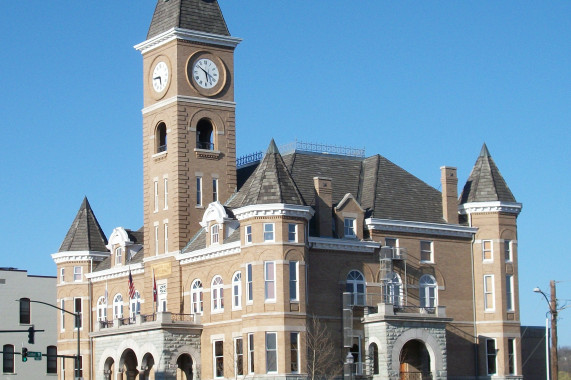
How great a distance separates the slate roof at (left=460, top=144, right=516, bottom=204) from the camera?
7938 cm

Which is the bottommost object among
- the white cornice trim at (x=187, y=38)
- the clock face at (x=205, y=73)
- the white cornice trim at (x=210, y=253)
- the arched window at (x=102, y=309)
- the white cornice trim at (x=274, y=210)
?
the arched window at (x=102, y=309)

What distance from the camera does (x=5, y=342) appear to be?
105312 millimetres

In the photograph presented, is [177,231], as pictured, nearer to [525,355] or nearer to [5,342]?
[525,355]

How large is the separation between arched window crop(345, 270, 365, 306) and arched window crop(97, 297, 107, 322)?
2269cm

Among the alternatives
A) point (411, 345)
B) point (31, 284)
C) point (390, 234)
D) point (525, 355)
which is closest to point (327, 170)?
point (390, 234)

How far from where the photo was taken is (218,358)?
7638cm

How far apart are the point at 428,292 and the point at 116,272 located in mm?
23972

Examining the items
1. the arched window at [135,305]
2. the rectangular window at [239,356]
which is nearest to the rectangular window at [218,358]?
the rectangular window at [239,356]

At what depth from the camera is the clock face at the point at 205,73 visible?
8088 cm

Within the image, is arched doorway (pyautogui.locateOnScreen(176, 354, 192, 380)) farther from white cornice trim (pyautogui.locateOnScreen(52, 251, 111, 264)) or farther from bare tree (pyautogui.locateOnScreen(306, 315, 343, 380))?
white cornice trim (pyautogui.locateOnScreen(52, 251, 111, 264))

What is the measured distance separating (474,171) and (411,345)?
13808mm

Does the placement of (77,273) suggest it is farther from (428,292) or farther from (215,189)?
(428,292)

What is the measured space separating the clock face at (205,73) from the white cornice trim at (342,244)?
1465 centimetres

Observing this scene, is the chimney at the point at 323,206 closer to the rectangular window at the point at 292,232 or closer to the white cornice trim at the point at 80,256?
the rectangular window at the point at 292,232
